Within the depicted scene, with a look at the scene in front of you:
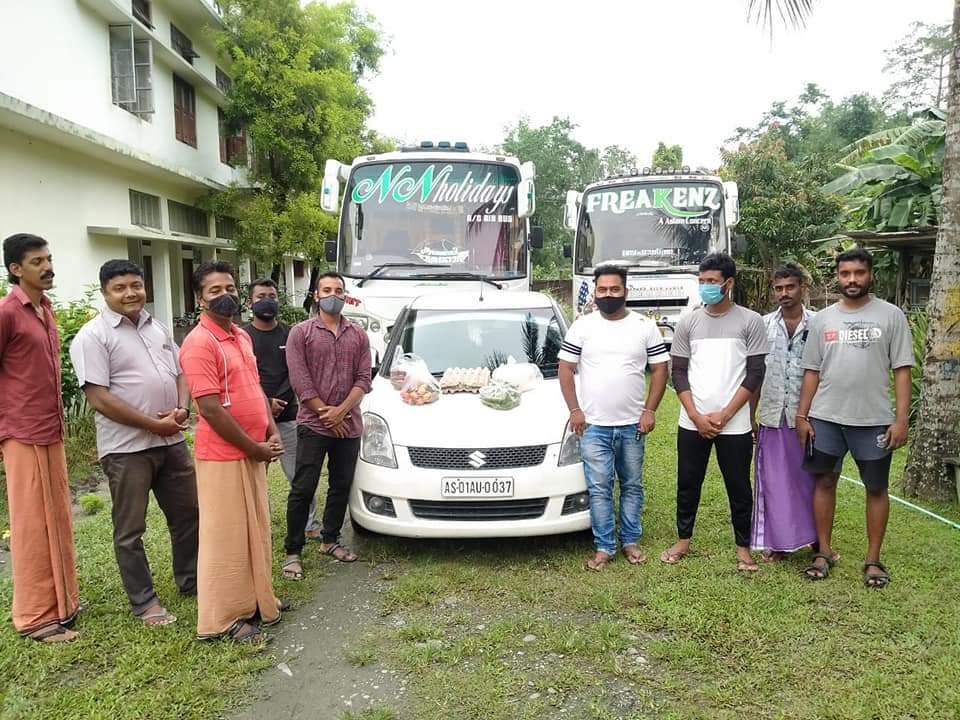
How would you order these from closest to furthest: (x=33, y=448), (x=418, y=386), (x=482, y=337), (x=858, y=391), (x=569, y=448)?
1. (x=33, y=448)
2. (x=858, y=391)
3. (x=569, y=448)
4. (x=418, y=386)
5. (x=482, y=337)

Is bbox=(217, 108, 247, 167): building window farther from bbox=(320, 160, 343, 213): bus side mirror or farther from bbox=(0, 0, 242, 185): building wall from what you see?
bbox=(320, 160, 343, 213): bus side mirror

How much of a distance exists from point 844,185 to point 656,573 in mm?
14092

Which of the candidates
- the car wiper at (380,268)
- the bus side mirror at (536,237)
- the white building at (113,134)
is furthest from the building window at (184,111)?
the bus side mirror at (536,237)

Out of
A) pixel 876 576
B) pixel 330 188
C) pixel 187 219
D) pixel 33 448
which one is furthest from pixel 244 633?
pixel 187 219

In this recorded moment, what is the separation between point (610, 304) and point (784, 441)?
1307mm

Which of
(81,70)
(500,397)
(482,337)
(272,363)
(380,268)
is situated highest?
(81,70)

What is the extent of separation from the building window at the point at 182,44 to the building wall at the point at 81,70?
0.19 metres

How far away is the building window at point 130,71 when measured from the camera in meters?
13.1

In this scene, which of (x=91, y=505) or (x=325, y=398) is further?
(x=91, y=505)

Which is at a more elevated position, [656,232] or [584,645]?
[656,232]

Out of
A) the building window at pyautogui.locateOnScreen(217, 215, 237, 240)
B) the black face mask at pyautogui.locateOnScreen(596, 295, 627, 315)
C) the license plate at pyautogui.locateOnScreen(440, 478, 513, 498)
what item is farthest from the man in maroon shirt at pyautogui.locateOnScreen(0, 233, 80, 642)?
the building window at pyautogui.locateOnScreen(217, 215, 237, 240)

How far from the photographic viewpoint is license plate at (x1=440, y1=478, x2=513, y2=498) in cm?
436

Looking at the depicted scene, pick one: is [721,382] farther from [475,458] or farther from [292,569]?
[292,569]

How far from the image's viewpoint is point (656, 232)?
428 inches
